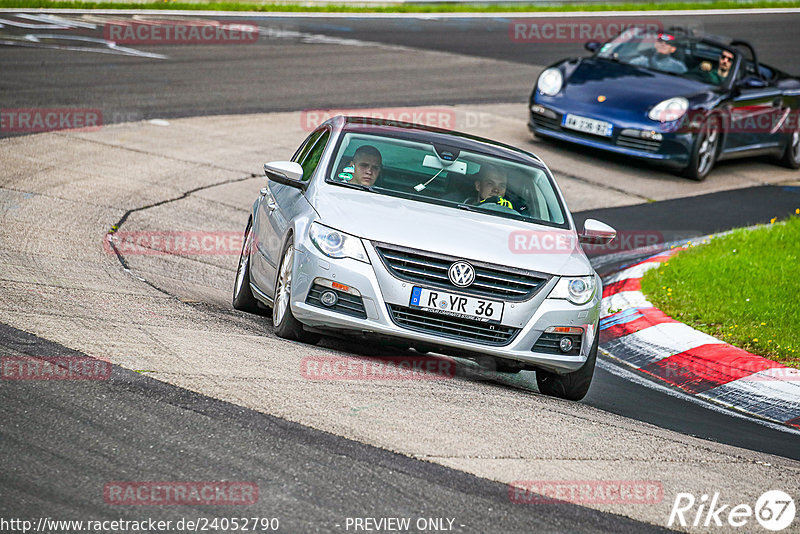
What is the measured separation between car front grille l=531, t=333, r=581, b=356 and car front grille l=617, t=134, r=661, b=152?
26.7 feet

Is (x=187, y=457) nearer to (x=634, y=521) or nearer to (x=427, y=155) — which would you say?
(x=634, y=521)

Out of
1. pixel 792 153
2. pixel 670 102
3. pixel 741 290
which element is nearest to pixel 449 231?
pixel 741 290

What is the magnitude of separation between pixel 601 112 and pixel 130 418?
10.5 meters

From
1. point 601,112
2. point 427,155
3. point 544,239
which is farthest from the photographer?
point 601,112

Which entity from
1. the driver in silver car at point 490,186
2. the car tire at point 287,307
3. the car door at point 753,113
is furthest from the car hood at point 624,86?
the car tire at point 287,307

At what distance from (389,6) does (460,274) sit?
24.2 meters

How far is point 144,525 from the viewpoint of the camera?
13.3 feet

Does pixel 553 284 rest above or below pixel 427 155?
below

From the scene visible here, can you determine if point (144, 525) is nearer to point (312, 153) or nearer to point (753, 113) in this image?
point (312, 153)

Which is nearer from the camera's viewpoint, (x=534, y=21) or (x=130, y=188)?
(x=130, y=188)

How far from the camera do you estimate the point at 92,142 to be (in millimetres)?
12914

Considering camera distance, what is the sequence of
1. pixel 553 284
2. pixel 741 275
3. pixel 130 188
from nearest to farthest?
pixel 553 284, pixel 741 275, pixel 130 188

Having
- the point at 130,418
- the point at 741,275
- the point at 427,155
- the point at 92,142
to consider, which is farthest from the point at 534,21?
the point at 130,418

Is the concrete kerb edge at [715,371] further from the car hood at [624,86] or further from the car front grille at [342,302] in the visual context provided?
the car hood at [624,86]
